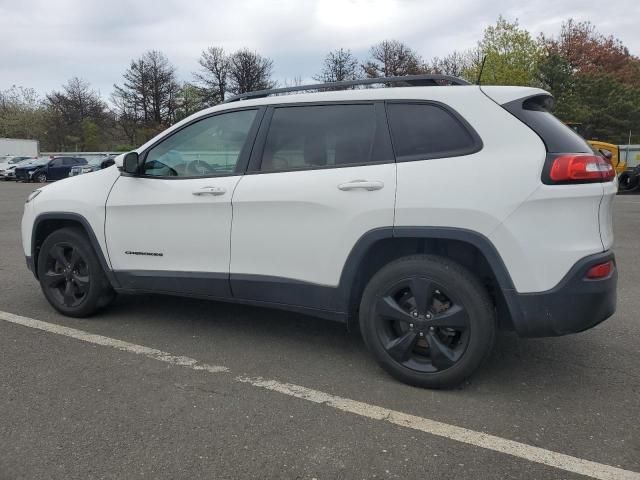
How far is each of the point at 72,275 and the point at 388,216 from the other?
2884mm

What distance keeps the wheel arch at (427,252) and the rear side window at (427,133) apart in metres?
0.47

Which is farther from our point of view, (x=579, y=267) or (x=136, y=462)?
(x=579, y=267)

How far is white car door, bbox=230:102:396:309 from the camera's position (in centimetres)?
341

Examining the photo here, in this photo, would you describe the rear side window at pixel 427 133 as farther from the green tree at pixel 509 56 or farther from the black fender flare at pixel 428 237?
the green tree at pixel 509 56

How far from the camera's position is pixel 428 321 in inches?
129

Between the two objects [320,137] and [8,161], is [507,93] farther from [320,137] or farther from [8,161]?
[8,161]

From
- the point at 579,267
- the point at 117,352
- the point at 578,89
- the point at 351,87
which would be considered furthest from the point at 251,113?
the point at 578,89

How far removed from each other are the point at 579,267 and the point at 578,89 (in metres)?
40.5

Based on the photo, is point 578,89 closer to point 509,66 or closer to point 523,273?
point 509,66

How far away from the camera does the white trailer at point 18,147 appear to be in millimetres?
42344

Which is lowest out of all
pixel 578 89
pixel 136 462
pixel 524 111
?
pixel 136 462

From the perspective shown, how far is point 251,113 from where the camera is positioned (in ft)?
13.2

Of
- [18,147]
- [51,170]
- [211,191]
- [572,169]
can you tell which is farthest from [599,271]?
[18,147]

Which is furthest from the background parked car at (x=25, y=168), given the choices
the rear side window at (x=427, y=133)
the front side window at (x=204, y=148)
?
the rear side window at (x=427, y=133)
